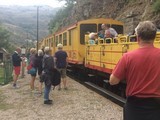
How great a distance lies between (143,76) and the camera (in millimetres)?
4488

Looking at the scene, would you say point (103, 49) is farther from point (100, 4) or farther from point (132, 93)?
point (100, 4)

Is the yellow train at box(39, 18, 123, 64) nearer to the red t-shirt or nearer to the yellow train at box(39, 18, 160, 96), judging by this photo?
the yellow train at box(39, 18, 160, 96)

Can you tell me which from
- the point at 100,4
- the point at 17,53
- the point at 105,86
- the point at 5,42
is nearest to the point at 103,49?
the point at 105,86

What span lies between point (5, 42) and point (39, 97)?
269 ft

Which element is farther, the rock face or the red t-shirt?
the rock face

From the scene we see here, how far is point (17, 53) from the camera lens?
17.1m

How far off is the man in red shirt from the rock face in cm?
1721

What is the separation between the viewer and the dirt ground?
10.3 metres

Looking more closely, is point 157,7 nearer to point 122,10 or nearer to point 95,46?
point 95,46

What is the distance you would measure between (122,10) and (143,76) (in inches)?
1178

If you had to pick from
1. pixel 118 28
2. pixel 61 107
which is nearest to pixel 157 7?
pixel 118 28

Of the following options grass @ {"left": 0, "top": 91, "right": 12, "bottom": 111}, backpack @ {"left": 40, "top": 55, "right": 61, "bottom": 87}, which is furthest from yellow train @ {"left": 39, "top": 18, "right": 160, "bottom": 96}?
grass @ {"left": 0, "top": 91, "right": 12, "bottom": 111}

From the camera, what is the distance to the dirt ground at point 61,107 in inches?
405

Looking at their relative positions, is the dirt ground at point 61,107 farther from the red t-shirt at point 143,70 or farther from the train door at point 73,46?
the red t-shirt at point 143,70
